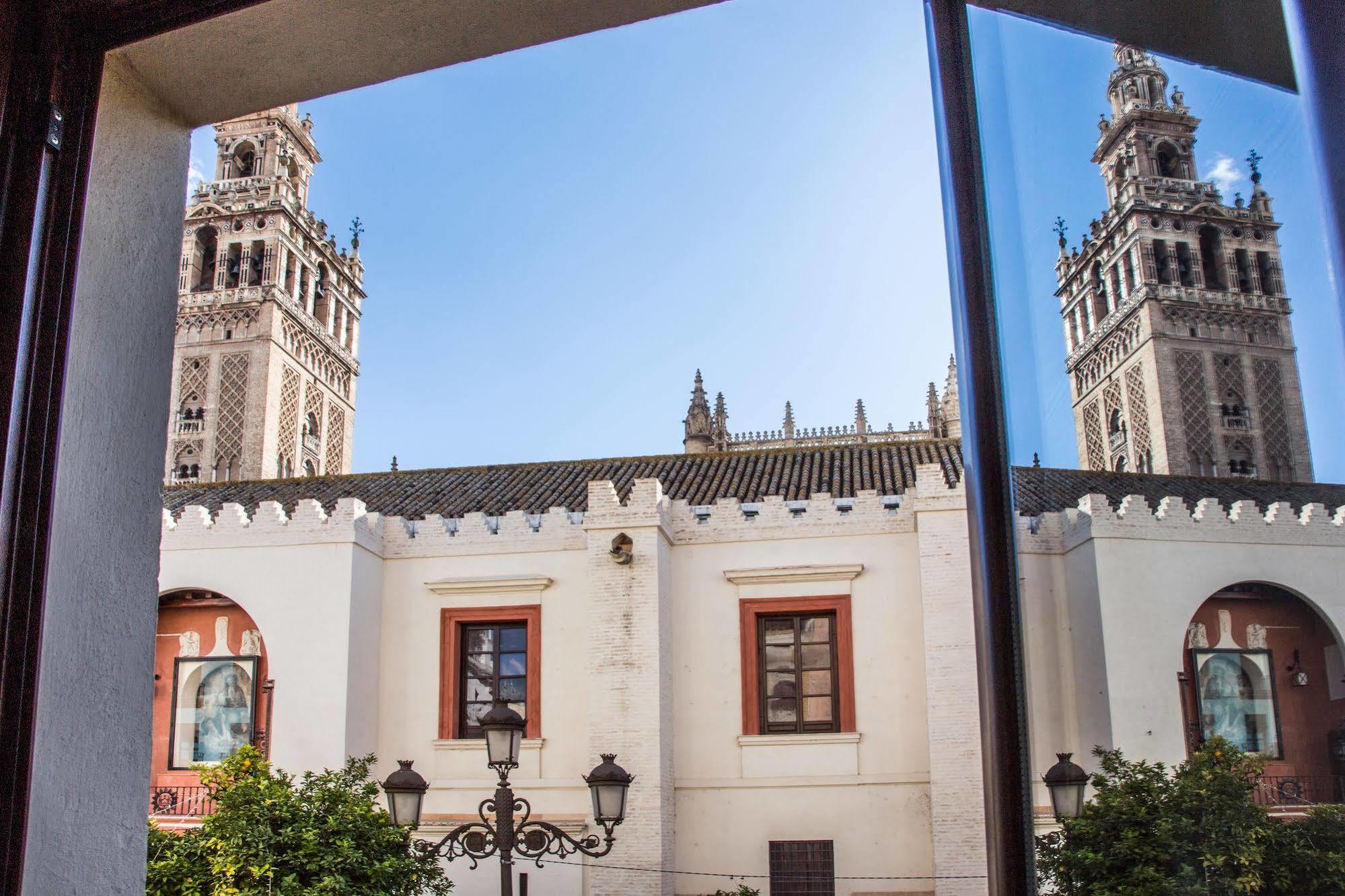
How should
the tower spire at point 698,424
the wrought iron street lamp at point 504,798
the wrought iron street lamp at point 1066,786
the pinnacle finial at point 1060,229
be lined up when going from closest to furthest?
1. the wrought iron street lamp at point 1066,786
2. the pinnacle finial at point 1060,229
3. the wrought iron street lamp at point 504,798
4. the tower spire at point 698,424

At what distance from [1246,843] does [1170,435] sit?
39 centimetres

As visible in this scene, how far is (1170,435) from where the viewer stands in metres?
1.10

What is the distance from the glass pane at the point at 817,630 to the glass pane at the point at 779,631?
0.13 meters

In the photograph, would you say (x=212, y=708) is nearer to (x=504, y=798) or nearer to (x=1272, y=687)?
(x=504, y=798)

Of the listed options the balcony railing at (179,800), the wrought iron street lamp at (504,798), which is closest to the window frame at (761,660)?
the wrought iron street lamp at (504,798)

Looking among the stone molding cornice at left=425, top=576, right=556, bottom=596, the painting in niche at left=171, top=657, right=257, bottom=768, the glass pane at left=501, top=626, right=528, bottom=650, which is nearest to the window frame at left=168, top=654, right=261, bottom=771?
the painting in niche at left=171, top=657, right=257, bottom=768

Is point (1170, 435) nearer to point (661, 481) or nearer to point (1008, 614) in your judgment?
point (1008, 614)

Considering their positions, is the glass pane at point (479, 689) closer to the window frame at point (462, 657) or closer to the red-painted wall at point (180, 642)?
the window frame at point (462, 657)

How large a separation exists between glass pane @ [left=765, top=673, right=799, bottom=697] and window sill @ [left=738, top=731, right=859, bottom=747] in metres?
0.46

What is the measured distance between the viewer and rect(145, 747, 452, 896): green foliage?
784cm

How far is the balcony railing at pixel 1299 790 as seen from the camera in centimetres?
78

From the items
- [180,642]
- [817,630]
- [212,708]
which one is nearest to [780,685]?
[817,630]

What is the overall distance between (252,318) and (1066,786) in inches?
1419

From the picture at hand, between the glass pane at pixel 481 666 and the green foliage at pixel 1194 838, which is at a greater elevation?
the glass pane at pixel 481 666
